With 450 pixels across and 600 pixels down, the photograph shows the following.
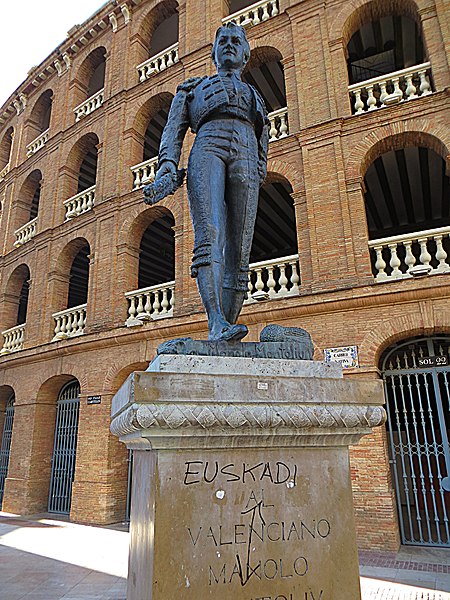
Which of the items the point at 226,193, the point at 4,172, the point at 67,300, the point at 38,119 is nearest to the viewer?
the point at 226,193

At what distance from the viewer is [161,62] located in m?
13.2

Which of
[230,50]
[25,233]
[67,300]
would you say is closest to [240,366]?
[230,50]

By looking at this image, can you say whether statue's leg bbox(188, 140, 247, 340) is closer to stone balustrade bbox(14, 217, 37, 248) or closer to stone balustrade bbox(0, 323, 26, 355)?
stone balustrade bbox(0, 323, 26, 355)

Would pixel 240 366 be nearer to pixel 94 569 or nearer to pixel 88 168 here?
pixel 94 569

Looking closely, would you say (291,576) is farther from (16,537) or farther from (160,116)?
(160,116)

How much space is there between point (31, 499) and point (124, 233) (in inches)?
295

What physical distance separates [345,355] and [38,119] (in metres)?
15.6

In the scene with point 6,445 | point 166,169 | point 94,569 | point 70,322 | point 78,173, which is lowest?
point 94,569

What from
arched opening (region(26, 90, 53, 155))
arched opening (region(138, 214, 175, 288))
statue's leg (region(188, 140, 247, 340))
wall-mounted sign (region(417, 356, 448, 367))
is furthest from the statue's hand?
arched opening (region(26, 90, 53, 155))

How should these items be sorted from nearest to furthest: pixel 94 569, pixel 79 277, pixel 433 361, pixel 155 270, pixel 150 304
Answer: pixel 94 569 < pixel 433 361 < pixel 150 304 < pixel 155 270 < pixel 79 277

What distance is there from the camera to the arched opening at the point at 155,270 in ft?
35.4

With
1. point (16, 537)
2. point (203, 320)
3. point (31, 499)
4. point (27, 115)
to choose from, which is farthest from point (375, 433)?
point (27, 115)

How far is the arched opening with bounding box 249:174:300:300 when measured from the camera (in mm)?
9297

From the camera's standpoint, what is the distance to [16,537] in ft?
30.1
